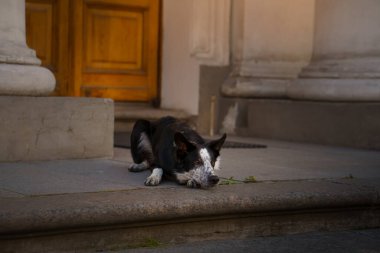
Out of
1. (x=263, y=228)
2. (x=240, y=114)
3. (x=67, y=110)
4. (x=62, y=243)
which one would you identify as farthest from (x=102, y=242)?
(x=240, y=114)

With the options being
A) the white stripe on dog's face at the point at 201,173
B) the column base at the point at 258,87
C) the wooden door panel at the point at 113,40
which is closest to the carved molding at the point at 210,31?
the column base at the point at 258,87

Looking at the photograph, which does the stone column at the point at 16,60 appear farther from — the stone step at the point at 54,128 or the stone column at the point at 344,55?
the stone column at the point at 344,55

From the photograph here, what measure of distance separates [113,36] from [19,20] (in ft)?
10.1

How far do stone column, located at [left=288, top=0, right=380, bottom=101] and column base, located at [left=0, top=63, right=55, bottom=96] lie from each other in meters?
3.41

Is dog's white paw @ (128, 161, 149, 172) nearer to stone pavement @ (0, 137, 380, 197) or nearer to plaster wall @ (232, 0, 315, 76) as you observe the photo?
stone pavement @ (0, 137, 380, 197)

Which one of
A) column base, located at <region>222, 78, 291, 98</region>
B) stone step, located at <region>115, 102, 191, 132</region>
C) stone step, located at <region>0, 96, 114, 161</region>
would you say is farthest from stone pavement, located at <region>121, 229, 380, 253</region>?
column base, located at <region>222, 78, 291, 98</region>

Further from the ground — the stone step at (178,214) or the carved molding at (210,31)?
the carved molding at (210,31)

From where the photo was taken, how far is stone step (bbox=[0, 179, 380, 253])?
4.20 m

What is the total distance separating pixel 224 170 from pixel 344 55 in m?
3.23

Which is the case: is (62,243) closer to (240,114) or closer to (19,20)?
(19,20)

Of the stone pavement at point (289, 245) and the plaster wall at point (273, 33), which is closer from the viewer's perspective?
the stone pavement at point (289, 245)

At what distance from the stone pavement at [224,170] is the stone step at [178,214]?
28cm

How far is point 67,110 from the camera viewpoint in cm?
646

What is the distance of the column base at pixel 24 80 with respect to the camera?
6.22m
